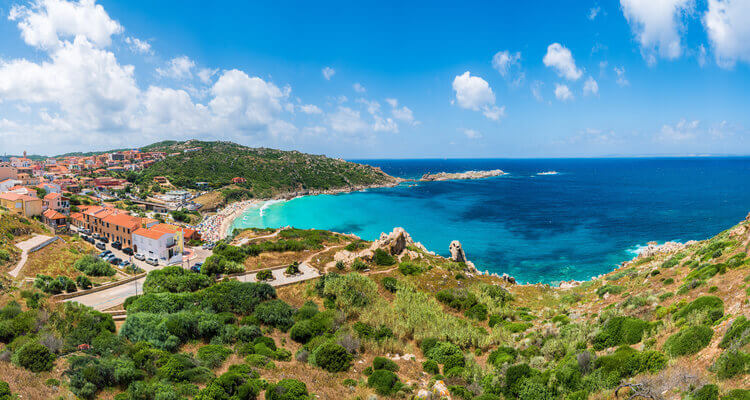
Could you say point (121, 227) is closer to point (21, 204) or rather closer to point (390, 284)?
point (21, 204)

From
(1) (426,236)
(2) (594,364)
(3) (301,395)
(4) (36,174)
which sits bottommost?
(1) (426,236)

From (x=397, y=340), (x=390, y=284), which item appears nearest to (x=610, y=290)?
(x=397, y=340)

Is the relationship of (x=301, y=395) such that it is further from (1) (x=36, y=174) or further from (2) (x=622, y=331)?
(1) (x=36, y=174)

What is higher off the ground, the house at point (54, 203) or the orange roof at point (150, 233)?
the house at point (54, 203)

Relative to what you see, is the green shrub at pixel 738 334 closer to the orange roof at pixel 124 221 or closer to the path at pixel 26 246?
the path at pixel 26 246

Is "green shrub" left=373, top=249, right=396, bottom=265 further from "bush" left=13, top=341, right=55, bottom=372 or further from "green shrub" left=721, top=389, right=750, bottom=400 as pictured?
"green shrub" left=721, top=389, right=750, bottom=400

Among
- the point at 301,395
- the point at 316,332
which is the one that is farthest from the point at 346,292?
the point at 301,395

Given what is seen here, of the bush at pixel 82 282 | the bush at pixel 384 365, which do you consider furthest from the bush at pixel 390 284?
the bush at pixel 82 282
